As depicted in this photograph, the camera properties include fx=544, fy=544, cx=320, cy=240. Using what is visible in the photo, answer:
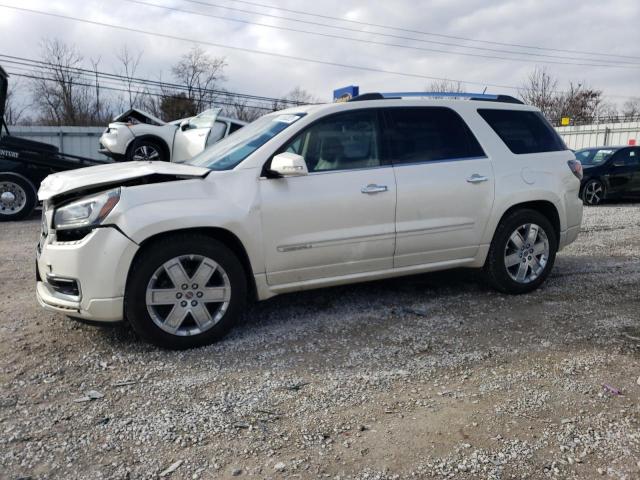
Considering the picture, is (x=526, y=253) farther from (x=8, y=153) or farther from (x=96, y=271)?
(x=8, y=153)

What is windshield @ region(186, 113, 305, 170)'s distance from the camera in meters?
4.21

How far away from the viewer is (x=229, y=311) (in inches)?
155

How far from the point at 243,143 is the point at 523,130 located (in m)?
2.72

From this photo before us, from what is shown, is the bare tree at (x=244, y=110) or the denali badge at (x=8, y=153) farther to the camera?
the bare tree at (x=244, y=110)

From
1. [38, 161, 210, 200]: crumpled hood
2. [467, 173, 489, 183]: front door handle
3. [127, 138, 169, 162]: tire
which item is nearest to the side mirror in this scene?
[38, 161, 210, 200]: crumpled hood

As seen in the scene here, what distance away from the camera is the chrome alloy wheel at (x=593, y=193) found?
13.1 m

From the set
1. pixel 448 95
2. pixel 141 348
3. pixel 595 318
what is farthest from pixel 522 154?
pixel 141 348

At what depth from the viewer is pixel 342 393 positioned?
327 cm

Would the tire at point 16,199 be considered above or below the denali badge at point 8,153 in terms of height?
below

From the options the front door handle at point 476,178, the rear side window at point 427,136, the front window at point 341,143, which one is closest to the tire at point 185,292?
the front window at point 341,143

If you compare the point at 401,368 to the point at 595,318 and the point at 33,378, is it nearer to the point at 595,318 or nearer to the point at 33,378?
the point at 595,318

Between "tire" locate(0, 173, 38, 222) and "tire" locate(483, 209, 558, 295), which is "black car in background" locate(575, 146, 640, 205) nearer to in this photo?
"tire" locate(483, 209, 558, 295)

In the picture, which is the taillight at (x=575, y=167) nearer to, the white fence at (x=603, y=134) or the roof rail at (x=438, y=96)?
the roof rail at (x=438, y=96)

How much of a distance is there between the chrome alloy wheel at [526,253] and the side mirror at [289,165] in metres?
2.24
